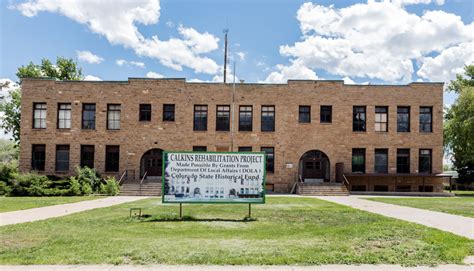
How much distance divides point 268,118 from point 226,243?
918 inches

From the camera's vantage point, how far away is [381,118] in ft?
103

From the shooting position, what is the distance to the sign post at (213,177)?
43.3 ft

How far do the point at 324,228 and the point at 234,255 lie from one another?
4.15 m

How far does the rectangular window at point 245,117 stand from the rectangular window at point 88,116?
12.3m

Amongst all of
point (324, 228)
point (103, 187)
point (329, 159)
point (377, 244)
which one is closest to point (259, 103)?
point (329, 159)

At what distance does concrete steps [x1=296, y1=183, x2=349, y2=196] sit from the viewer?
92.3 ft

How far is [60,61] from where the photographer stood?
4222 cm

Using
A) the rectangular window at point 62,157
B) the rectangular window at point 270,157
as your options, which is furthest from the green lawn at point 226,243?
the rectangular window at point 62,157

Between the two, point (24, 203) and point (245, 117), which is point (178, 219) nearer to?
A: point (24, 203)

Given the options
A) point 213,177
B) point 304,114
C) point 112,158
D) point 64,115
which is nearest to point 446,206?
point 213,177

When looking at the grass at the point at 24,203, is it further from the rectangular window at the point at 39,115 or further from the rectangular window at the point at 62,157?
the rectangular window at the point at 39,115

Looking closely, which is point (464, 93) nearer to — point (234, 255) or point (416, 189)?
point (416, 189)

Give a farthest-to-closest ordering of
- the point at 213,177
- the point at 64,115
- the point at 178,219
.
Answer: the point at 64,115
the point at 213,177
the point at 178,219
